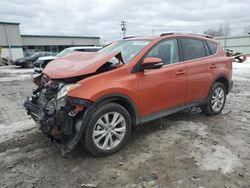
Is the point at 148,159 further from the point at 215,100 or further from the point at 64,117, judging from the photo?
the point at 215,100

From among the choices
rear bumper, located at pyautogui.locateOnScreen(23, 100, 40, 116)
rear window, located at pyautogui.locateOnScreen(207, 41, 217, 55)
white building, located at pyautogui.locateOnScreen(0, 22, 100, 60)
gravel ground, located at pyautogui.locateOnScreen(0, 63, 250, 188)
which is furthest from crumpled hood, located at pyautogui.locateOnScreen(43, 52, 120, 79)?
white building, located at pyautogui.locateOnScreen(0, 22, 100, 60)

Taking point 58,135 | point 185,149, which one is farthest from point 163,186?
point 58,135

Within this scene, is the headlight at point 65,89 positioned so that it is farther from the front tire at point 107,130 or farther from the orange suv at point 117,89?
the front tire at point 107,130

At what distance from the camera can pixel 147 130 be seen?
458cm

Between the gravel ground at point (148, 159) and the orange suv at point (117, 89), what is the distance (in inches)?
11.9

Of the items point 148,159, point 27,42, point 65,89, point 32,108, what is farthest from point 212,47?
point 27,42

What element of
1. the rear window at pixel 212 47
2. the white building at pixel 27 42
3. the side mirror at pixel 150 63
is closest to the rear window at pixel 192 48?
the rear window at pixel 212 47

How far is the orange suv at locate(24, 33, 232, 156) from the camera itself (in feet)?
10.8

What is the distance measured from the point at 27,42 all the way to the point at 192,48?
1395 inches

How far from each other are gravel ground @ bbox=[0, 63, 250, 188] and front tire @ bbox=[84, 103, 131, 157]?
16cm

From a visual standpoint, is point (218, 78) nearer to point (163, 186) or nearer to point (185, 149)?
point (185, 149)

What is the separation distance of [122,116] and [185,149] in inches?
44.0

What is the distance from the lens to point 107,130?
11.7 feet

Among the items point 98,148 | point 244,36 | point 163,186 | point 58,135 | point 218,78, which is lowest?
point 163,186
